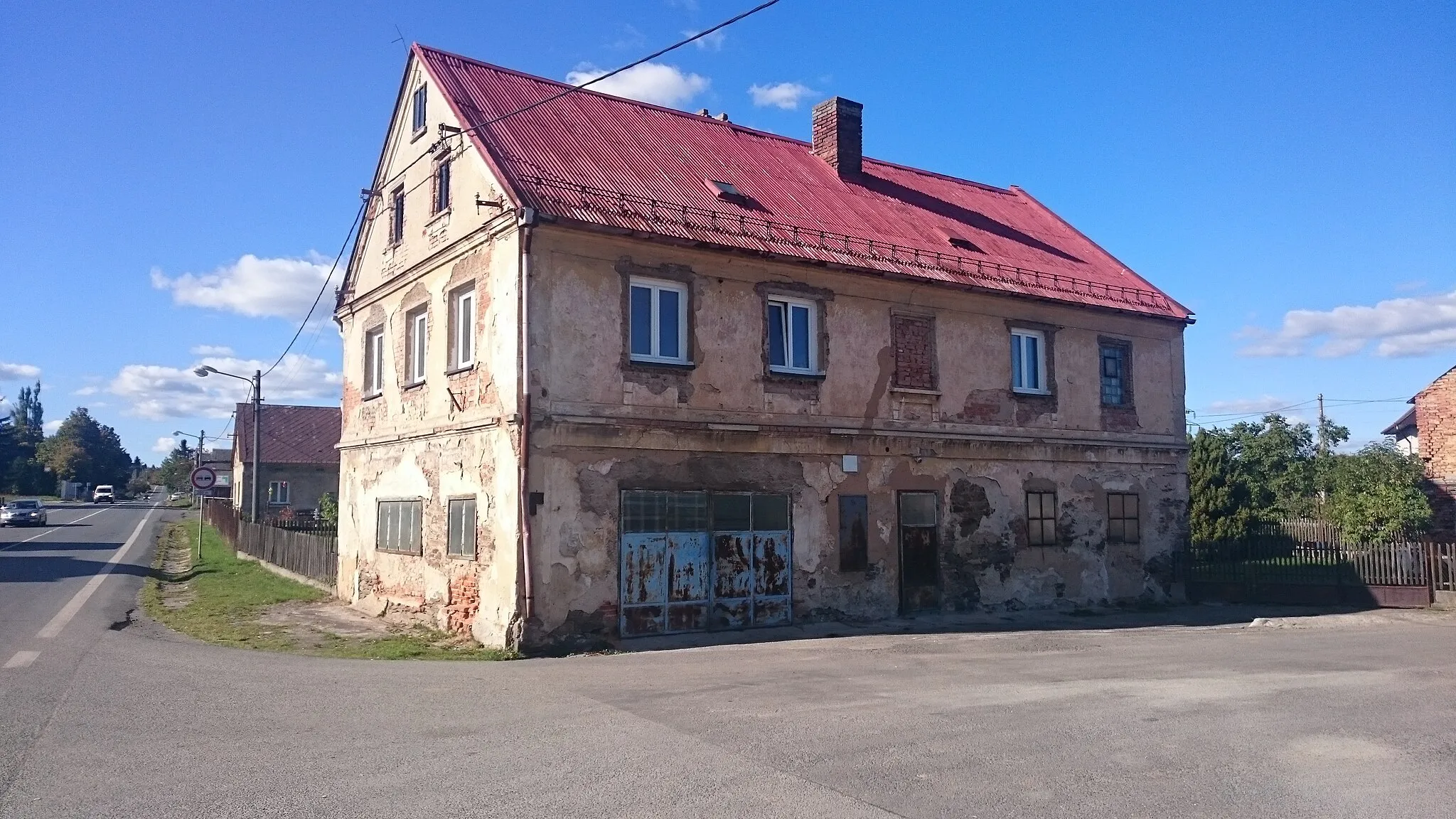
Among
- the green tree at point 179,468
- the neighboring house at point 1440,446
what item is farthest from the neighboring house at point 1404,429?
the green tree at point 179,468

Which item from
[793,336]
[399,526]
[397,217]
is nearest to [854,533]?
[793,336]

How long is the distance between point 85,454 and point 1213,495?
12506 centimetres

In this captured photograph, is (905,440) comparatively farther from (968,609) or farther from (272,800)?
(272,800)

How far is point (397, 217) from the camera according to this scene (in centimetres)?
1828

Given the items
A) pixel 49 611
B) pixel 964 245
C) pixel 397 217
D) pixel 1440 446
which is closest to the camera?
pixel 49 611

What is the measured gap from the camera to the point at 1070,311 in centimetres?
1950

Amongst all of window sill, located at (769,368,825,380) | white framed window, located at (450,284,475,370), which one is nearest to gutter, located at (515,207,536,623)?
white framed window, located at (450,284,475,370)

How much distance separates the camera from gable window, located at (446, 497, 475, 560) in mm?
14484

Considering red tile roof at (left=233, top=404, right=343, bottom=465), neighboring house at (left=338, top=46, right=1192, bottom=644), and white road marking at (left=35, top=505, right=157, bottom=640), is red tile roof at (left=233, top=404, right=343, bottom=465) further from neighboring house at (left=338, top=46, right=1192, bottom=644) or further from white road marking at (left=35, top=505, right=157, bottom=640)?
neighboring house at (left=338, top=46, right=1192, bottom=644)

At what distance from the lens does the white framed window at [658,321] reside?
14.6 meters

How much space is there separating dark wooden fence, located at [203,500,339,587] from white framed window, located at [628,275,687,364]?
9275mm

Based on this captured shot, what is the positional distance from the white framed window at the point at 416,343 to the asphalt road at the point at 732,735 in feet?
20.2

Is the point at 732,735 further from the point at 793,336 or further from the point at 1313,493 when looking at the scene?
the point at 1313,493

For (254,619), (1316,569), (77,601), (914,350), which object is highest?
(914,350)
